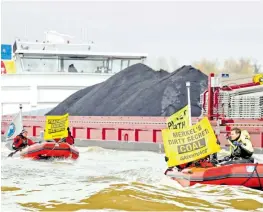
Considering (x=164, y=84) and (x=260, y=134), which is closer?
(x=260, y=134)

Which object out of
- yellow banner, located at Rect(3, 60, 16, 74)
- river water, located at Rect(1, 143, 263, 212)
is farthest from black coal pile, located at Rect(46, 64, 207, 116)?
river water, located at Rect(1, 143, 263, 212)

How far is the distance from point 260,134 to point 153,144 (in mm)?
4360

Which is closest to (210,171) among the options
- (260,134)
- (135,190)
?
(135,190)

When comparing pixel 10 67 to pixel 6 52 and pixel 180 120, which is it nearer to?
pixel 6 52

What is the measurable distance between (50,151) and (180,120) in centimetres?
677

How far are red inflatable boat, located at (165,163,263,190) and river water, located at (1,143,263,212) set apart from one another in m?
0.16

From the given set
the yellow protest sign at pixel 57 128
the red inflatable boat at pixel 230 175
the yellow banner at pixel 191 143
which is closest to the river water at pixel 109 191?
the red inflatable boat at pixel 230 175

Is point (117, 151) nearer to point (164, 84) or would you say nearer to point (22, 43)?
point (164, 84)

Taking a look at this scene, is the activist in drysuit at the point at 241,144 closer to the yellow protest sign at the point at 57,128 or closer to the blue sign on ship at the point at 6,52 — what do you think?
the yellow protest sign at the point at 57,128

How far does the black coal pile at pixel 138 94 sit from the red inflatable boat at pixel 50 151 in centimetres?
965

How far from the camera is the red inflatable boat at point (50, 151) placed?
20.4 meters

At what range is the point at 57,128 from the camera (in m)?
21.4

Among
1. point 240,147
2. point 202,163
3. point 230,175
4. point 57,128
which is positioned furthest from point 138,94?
point 230,175

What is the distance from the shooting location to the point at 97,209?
35.6 ft
